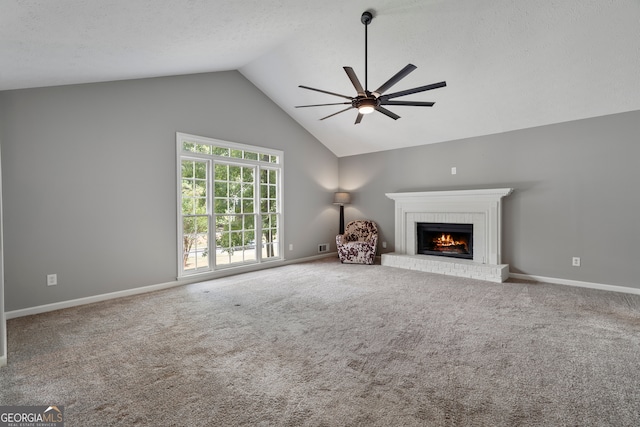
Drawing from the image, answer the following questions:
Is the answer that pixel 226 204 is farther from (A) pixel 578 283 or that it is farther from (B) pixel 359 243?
(A) pixel 578 283

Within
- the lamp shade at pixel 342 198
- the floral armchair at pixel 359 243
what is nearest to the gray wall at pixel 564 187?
the floral armchair at pixel 359 243

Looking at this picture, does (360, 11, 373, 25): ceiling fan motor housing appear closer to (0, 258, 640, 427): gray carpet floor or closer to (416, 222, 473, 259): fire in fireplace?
(0, 258, 640, 427): gray carpet floor

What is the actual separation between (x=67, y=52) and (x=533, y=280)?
21.6 feet

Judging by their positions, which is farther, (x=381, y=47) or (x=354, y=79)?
(x=381, y=47)

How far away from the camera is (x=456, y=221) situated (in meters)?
5.50

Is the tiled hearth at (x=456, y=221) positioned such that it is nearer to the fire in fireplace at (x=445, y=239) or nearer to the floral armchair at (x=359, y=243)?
the fire in fireplace at (x=445, y=239)

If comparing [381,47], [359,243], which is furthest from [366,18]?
[359,243]

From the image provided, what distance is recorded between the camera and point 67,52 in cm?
250

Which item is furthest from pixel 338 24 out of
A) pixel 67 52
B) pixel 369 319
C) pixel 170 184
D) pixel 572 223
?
pixel 572 223

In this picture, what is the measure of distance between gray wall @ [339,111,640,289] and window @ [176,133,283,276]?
11.1ft

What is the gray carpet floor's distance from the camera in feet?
5.65

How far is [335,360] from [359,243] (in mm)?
3949

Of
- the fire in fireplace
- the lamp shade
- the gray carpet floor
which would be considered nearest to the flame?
the fire in fireplace

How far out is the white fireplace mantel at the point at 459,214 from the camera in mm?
5020
